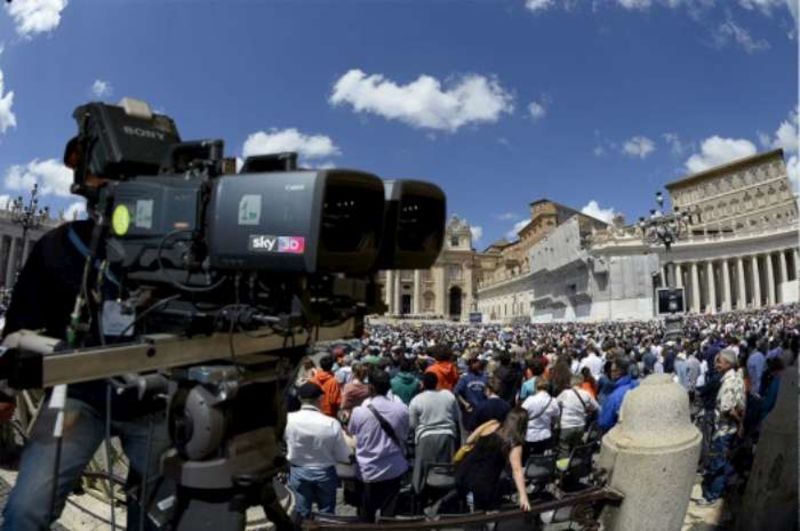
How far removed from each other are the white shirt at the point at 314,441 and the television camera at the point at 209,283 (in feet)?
7.87

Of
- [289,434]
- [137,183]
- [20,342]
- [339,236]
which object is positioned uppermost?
[137,183]

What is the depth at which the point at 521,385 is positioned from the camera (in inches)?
328

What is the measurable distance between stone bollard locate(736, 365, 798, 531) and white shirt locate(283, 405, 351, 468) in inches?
119

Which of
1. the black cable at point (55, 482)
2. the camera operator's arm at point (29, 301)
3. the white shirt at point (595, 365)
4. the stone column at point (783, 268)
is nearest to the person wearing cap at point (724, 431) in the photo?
the white shirt at point (595, 365)

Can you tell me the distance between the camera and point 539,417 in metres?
6.35

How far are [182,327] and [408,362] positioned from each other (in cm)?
662

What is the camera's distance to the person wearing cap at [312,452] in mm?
4480

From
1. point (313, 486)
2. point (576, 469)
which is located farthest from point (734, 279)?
point (313, 486)

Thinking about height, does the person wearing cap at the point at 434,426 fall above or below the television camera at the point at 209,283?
below

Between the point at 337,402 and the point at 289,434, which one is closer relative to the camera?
the point at 289,434

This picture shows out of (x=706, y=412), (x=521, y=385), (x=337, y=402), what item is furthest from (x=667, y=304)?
(x=337, y=402)

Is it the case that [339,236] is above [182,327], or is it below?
above

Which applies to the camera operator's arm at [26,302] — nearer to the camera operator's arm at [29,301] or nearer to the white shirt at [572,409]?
the camera operator's arm at [29,301]

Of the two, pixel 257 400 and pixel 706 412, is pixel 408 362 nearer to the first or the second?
pixel 706 412
